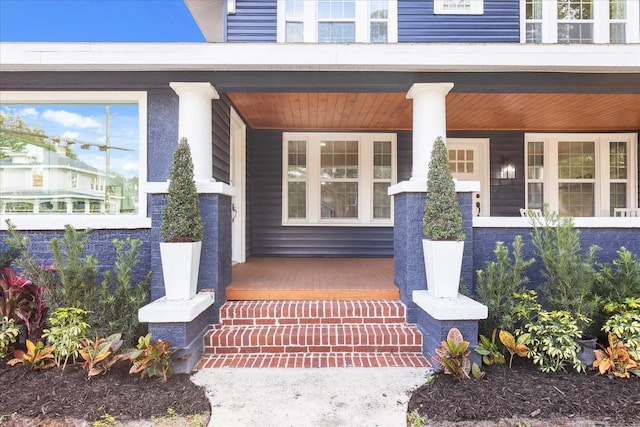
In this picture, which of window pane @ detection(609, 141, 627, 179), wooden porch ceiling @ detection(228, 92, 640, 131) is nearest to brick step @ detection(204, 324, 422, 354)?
wooden porch ceiling @ detection(228, 92, 640, 131)

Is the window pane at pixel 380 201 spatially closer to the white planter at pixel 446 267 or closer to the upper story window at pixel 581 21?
the upper story window at pixel 581 21

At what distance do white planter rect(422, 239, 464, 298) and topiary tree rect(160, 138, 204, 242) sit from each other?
2.18 meters

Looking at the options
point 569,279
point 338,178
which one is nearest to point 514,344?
point 569,279

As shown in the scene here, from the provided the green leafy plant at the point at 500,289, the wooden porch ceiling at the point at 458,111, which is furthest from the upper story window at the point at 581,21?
the green leafy plant at the point at 500,289

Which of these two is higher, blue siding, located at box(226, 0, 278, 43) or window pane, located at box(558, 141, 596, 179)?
blue siding, located at box(226, 0, 278, 43)

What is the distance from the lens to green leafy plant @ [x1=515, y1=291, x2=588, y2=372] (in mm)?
2848

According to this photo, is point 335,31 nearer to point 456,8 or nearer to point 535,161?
point 456,8

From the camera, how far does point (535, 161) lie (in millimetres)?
6762

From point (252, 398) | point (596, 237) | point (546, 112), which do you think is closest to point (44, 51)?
point (252, 398)

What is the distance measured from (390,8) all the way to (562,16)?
2.61 meters

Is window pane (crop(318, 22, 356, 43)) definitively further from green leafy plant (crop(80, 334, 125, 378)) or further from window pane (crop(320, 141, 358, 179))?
green leafy plant (crop(80, 334, 125, 378))

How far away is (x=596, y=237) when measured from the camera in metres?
3.74

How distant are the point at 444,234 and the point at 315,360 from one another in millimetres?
1608

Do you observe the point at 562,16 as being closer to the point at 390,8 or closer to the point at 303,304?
the point at 390,8
